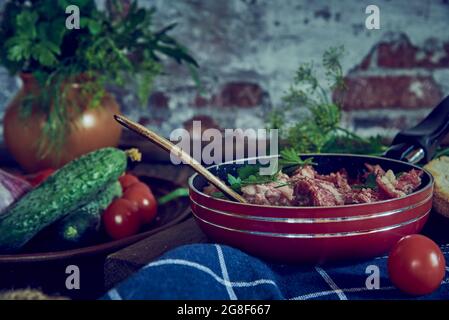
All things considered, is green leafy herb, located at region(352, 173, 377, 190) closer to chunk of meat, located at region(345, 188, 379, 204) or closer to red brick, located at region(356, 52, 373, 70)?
chunk of meat, located at region(345, 188, 379, 204)

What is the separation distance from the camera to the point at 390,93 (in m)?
1.75

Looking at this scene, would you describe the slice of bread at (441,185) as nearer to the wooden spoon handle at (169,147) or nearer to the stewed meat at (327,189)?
the stewed meat at (327,189)

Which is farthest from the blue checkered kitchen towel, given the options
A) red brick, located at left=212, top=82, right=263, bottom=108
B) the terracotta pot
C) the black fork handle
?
red brick, located at left=212, top=82, right=263, bottom=108

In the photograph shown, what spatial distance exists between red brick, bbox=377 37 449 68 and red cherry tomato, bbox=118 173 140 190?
36.3 inches

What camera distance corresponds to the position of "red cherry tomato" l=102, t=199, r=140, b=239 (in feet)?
3.16

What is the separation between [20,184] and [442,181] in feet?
2.30

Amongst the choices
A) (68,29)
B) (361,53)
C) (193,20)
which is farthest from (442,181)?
(193,20)

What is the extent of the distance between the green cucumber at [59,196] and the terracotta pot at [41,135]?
221mm

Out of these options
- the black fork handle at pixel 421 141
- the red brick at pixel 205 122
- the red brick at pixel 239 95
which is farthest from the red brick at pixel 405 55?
the black fork handle at pixel 421 141

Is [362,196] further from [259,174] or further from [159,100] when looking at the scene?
[159,100]

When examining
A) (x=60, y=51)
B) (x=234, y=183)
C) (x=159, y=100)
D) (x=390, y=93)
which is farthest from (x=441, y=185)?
(x=159, y=100)

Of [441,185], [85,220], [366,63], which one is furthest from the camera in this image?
[366,63]

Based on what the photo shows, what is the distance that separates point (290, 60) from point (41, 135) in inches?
33.0

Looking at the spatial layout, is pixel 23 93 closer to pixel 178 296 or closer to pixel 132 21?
pixel 132 21
